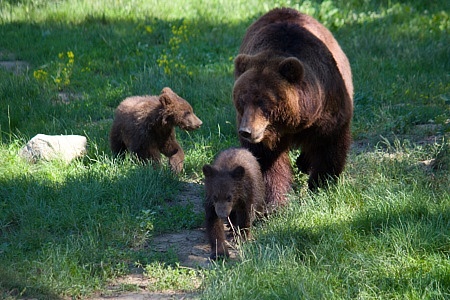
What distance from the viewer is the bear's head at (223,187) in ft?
19.9

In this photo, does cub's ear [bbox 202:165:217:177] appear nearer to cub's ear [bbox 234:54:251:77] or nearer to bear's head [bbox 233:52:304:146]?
bear's head [bbox 233:52:304:146]

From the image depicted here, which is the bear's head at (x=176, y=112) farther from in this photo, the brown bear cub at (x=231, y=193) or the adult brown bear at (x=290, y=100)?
the brown bear cub at (x=231, y=193)

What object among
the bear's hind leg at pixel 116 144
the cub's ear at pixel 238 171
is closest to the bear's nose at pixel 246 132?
the cub's ear at pixel 238 171

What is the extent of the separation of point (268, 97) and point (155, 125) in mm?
2065

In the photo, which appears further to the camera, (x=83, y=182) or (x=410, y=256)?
(x=83, y=182)

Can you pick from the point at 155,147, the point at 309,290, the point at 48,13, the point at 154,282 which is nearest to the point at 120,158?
the point at 155,147

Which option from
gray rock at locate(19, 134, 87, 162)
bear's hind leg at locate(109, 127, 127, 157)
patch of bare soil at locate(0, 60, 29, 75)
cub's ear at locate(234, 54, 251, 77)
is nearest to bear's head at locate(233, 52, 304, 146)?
cub's ear at locate(234, 54, 251, 77)

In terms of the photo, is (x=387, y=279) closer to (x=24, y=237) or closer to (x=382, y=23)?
(x=24, y=237)

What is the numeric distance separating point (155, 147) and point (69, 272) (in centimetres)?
269

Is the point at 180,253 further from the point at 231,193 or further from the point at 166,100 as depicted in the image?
the point at 166,100

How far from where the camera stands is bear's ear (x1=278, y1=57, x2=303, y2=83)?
620 centimetres

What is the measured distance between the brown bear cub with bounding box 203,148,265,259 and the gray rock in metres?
2.19

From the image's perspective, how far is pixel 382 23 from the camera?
13062mm

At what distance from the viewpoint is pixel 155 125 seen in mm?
7914
